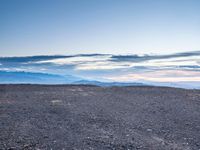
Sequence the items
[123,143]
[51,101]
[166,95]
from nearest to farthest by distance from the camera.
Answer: [123,143]
[51,101]
[166,95]

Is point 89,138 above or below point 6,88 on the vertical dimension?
below

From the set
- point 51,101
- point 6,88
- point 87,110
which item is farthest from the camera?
point 6,88

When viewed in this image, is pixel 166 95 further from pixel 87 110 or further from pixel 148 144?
pixel 148 144

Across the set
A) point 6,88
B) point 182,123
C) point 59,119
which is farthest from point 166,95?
point 6,88

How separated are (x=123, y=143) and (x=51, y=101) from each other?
31.6 feet

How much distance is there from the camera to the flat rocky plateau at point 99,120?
13061 mm

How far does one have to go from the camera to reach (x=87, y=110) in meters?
19.1

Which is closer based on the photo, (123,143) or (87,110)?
(123,143)

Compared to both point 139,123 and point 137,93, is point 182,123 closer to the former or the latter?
point 139,123

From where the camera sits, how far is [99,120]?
17.0 m

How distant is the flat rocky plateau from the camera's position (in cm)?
1306

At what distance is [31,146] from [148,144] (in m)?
5.29

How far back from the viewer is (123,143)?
517 inches

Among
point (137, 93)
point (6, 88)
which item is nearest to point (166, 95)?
point (137, 93)
